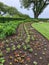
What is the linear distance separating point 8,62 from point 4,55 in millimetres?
851

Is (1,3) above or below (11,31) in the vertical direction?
below

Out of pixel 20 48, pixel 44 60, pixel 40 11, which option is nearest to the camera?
pixel 44 60

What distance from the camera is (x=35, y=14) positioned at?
58719mm

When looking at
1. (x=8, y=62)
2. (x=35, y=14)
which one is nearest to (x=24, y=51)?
(x=8, y=62)

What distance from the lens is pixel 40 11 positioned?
58625mm

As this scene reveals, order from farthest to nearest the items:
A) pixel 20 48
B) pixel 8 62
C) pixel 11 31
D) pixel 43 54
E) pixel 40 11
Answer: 1. pixel 40 11
2. pixel 11 31
3. pixel 20 48
4. pixel 43 54
5. pixel 8 62

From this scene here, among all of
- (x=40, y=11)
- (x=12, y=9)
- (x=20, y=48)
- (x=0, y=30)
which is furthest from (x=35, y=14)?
(x=20, y=48)

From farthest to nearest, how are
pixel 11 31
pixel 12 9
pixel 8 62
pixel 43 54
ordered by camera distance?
pixel 12 9
pixel 11 31
pixel 43 54
pixel 8 62

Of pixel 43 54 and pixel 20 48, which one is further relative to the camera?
pixel 20 48

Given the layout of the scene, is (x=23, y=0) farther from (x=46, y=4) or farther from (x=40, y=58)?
(x=40, y=58)

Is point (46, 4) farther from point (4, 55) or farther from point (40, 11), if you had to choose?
point (4, 55)

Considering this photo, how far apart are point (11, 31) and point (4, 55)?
574 centimetres

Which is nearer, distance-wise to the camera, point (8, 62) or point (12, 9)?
point (8, 62)

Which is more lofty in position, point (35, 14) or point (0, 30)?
point (0, 30)
